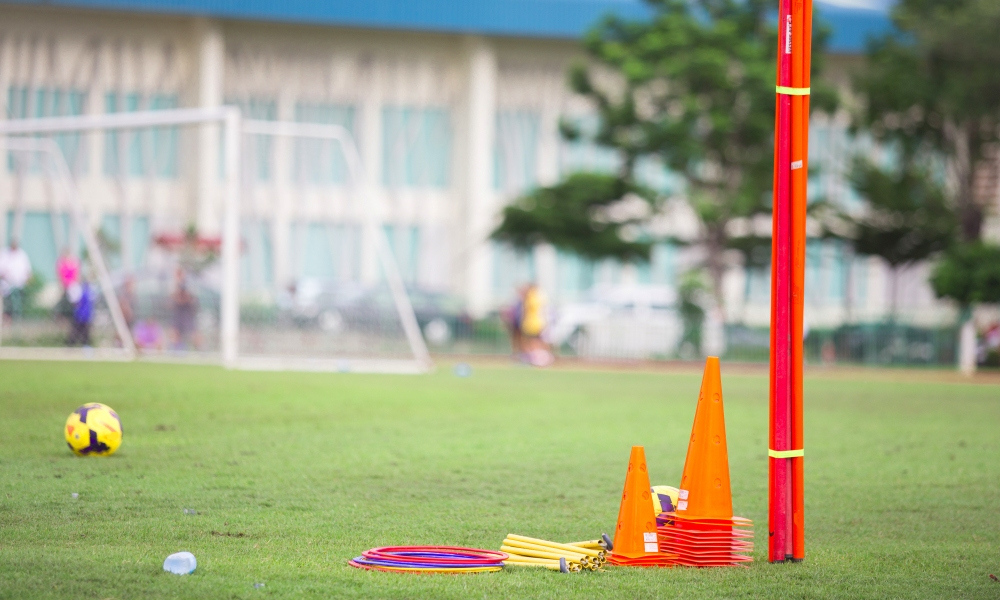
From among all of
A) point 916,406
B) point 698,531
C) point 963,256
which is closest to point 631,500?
point 698,531

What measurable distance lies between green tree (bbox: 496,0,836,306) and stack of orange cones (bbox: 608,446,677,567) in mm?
24390

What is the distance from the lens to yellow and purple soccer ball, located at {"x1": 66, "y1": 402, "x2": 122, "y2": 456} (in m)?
8.72

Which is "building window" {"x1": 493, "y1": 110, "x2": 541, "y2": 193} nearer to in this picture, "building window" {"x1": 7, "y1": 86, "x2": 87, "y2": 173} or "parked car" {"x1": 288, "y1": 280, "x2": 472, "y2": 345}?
"building window" {"x1": 7, "y1": 86, "x2": 87, "y2": 173}

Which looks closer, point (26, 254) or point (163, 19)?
point (26, 254)

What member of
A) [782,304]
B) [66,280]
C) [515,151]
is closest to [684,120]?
[515,151]

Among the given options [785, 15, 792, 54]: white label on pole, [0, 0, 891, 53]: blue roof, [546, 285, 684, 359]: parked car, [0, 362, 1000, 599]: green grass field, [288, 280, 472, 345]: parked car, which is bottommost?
[0, 362, 1000, 599]: green grass field

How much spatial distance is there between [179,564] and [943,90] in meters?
29.6

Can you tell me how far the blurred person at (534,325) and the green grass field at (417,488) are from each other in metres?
10.2

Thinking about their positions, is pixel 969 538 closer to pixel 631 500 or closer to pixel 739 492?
pixel 739 492

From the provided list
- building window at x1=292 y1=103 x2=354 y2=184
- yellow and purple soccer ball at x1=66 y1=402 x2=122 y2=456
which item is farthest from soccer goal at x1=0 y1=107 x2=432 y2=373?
building window at x1=292 y1=103 x2=354 y2=184

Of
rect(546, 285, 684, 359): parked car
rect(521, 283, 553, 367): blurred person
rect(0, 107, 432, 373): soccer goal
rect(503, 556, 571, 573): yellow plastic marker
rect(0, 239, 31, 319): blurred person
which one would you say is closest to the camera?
rect(503, 556, 571, 573): yellow plastic marker

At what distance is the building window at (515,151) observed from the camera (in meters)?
42.3

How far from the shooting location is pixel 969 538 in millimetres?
6723

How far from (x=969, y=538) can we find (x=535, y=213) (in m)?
24.2
